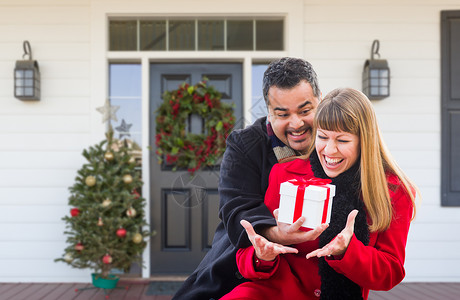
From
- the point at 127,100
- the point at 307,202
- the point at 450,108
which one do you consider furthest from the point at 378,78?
the point at 307,202

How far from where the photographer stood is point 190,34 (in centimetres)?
391

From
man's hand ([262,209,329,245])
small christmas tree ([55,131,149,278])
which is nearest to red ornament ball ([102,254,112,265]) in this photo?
small christmas tree ([55,131,149,278])

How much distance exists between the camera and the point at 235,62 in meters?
3.97

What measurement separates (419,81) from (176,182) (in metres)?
2.36

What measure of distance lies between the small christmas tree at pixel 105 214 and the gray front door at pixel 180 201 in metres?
0.34

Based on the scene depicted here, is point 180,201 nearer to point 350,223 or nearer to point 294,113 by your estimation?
point 294,113

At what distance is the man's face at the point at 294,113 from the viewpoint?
129 cm

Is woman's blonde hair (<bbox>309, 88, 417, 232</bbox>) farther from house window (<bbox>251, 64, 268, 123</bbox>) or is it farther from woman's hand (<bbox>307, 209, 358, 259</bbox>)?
house window (<bbox>251, 64, 268, 123</bbox>)

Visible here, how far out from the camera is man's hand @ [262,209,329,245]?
3.37 feet

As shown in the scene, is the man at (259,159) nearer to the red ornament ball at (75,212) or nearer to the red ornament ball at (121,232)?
the red ornament ball at (121,232)

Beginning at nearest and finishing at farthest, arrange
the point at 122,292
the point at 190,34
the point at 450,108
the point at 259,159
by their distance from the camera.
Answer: the point at 259,159
the point at 122,292
the point at 450,108
the point at 190,34

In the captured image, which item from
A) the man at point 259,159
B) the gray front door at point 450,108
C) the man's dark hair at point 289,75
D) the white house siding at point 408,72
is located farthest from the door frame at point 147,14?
the man's dark hair at point 289,75

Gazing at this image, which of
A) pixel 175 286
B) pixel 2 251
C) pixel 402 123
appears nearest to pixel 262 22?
pixel 402 123

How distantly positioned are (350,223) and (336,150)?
21 centimetres
